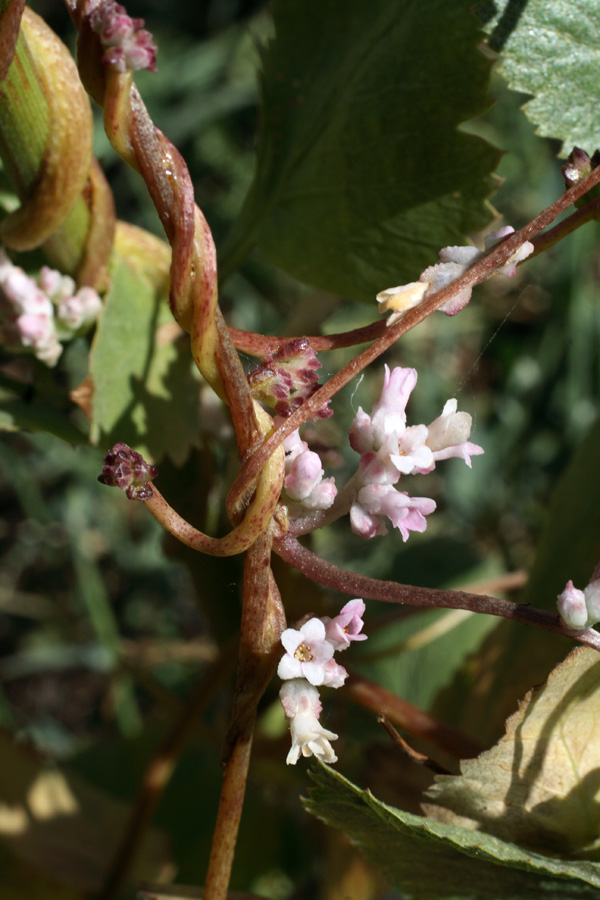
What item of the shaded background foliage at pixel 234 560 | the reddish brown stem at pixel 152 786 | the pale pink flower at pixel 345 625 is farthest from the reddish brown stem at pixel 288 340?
the reddish brown stem at pixel 152 786

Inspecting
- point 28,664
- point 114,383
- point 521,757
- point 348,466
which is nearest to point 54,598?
point 28,664

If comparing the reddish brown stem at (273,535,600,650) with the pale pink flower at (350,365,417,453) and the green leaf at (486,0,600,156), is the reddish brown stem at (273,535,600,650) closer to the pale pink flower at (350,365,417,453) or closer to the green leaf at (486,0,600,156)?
the pale pink flower at (350,365,417,453)

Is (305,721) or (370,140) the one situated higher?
(370,140)

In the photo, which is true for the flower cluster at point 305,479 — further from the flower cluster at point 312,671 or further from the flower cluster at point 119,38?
the flower cluster at point 119,38

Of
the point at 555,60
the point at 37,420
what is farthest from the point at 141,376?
the point at 555,60

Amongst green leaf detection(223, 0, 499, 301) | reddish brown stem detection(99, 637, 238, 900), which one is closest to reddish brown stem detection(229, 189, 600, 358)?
green leaf detection(223, 0, 499, 301)

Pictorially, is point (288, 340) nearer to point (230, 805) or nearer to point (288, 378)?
point (288, 378)
